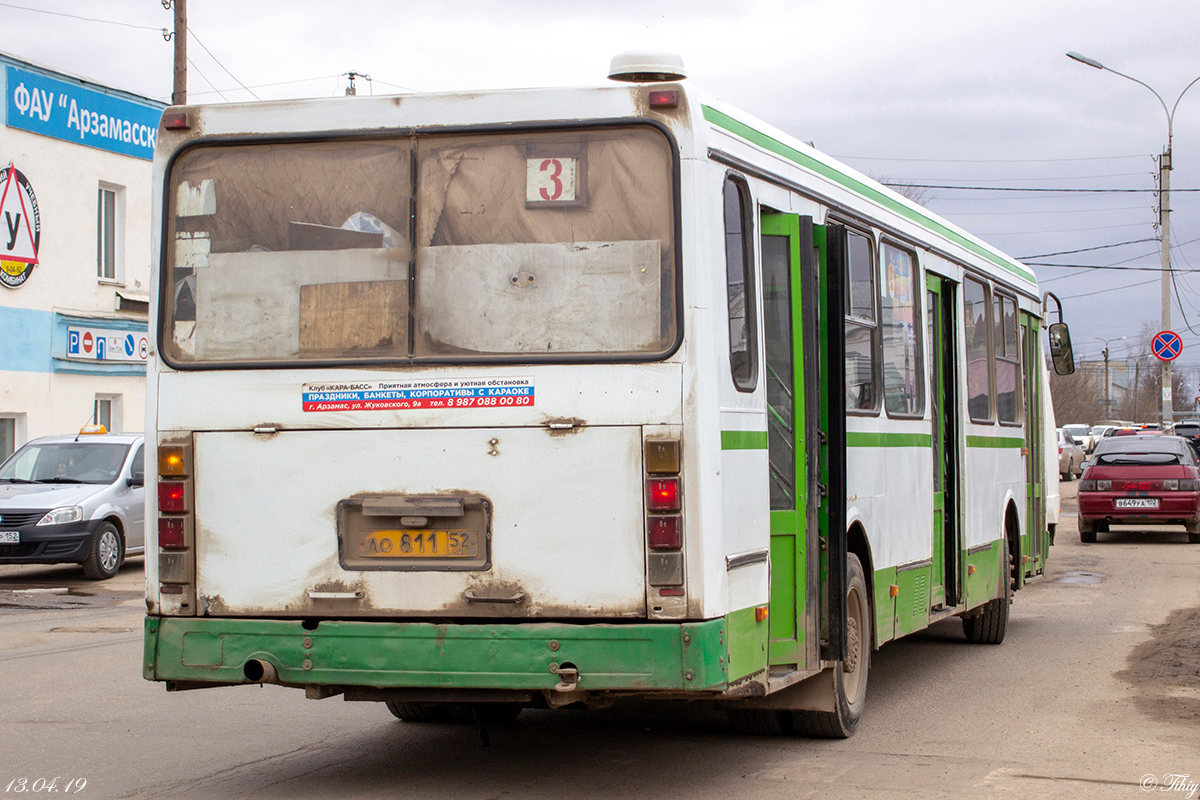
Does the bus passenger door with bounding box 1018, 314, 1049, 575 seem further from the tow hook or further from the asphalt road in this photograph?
the tow hook

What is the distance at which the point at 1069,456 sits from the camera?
45.9 metres

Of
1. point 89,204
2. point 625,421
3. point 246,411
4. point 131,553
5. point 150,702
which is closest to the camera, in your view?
point 625,421

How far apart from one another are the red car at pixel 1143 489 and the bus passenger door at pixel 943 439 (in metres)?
13.9

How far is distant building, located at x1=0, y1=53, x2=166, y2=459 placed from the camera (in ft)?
79.0

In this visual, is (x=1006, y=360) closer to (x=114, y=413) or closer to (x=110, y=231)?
(x=114, y=413)

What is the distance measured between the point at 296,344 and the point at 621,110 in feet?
5.53

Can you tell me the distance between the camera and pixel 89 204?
25688 mm

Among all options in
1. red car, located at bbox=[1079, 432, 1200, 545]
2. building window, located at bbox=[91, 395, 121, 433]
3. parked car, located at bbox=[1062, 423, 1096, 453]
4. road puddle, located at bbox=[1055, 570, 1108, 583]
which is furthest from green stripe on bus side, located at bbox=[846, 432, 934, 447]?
parked car, located at bbox=[1062, 423, 1096, 453]

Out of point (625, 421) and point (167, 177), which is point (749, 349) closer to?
point (625, 421)

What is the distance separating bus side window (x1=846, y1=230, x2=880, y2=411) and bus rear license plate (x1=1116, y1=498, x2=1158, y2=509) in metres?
16.4

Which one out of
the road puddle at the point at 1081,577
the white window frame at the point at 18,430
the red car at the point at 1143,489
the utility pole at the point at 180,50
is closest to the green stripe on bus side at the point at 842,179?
the road puddle at the point at 1081,577

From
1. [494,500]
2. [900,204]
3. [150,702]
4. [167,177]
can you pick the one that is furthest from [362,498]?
[900,204]

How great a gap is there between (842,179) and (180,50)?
17409 mm

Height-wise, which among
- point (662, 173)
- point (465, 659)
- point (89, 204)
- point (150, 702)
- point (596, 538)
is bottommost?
point (150, 702)
